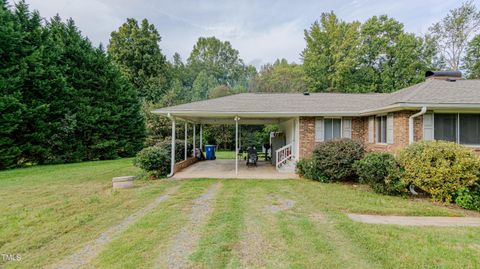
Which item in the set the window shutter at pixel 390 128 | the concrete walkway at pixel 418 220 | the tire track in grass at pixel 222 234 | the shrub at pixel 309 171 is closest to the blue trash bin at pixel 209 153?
the shrub at pixel 309 171

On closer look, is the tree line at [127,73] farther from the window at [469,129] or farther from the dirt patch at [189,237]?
the window at [469,129]

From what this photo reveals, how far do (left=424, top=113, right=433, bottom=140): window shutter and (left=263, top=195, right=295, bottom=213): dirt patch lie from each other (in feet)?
17.7

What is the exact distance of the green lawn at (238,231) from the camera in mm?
3649

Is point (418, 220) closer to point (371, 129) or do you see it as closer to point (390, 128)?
point (390, 128)

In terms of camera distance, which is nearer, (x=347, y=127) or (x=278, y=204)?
(x=278, y=204)

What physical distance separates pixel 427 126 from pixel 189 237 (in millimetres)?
8496

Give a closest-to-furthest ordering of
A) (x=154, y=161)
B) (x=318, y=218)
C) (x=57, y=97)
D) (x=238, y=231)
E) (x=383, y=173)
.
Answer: (x=238, y=231), (x=318, y=218), (x=383, y=173), (x=154, y=161), (x=57, y=97)

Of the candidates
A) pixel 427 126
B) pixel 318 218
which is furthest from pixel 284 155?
pixel 318 218

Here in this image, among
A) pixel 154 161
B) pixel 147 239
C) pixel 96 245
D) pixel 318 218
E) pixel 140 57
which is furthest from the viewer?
pixel 140 57

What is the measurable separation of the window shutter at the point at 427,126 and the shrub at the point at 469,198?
7.59ft

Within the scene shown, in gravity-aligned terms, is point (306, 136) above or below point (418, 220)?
above

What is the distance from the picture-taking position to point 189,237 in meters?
4.42

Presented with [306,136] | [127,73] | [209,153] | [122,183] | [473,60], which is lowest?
[122,183]

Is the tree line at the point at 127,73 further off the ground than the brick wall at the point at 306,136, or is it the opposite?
the tree line at the point at 127,73
